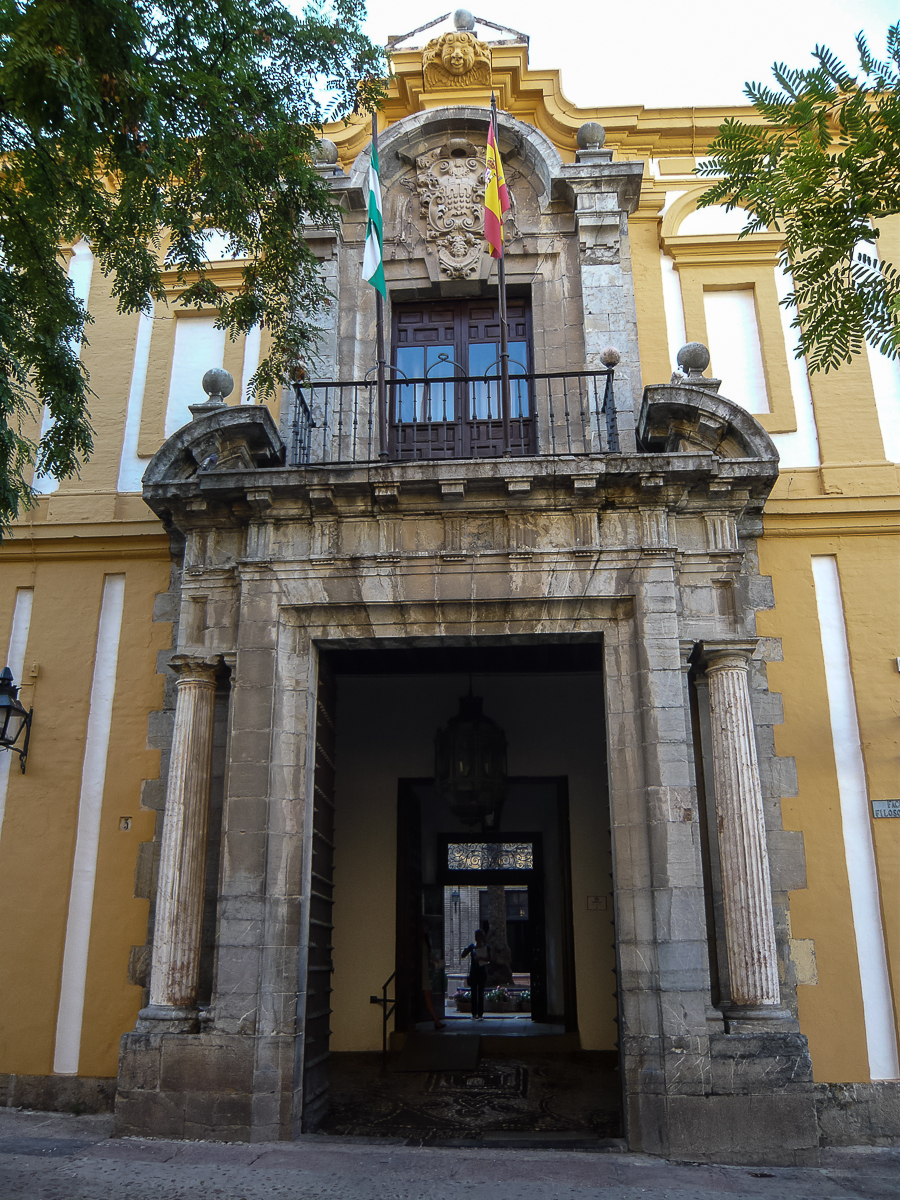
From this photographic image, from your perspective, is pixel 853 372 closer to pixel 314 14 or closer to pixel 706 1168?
pixel 314 14

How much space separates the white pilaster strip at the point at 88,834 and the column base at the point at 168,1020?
3.66 ft

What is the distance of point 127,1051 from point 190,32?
6258 mm

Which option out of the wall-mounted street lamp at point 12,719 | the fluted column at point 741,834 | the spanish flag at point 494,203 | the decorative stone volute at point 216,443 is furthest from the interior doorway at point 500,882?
the spanish flag at point 494,203

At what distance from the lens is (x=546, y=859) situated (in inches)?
464

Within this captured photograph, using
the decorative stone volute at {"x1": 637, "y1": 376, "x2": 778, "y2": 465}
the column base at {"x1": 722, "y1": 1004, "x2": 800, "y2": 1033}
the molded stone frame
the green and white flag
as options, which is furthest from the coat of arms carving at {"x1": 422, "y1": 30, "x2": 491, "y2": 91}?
the column base at {"x1": 722, "y1": 1004, "x2": 800, "y2": 1033}

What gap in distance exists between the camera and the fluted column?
595cm

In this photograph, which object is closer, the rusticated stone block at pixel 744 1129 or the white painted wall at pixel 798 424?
the rusticated stone block at pixel 744 1129

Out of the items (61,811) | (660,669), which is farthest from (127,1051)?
(660,669)

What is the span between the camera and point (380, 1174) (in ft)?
17.1

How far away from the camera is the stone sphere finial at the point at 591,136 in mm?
8312

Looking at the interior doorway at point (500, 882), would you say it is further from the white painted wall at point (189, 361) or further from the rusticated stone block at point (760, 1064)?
the white painted wall at point (189, 361)

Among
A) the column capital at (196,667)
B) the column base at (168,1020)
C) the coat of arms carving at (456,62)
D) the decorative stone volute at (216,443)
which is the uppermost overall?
the coat of arms carving at (456,62)

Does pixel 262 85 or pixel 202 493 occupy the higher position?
pixel 262 85

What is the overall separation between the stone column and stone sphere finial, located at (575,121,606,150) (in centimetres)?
555
